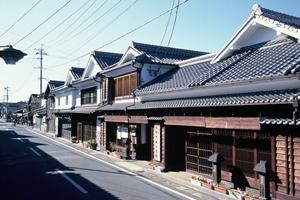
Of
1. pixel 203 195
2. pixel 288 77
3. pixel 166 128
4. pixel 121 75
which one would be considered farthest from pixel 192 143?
pixel 121 75

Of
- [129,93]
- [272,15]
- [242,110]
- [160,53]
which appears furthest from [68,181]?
[160,53]

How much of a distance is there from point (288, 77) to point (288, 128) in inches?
62.8

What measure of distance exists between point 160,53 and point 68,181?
43.4 feet

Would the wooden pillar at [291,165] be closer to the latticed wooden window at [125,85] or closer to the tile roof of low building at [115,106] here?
the tile roof of low building at [115,106]

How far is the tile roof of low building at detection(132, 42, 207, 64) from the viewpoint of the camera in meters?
24.2

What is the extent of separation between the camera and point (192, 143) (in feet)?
56.9

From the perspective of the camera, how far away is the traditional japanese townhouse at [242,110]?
11.2 metres

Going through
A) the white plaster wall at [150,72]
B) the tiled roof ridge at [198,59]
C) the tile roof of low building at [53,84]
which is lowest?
the white plaster wall at [150,72]

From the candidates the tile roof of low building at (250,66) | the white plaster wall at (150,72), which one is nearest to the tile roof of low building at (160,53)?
the white plaster wall at (150,72)

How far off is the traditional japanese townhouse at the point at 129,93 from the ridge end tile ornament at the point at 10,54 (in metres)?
10.6

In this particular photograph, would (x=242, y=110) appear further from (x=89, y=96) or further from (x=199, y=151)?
Result: (x=89, y=96)

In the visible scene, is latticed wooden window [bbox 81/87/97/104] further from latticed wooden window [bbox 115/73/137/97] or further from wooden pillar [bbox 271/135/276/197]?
wooden pillar [bbox 271/135/276/197]

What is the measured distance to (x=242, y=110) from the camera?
42.6 feet

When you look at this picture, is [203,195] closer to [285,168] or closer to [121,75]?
[285,168]
